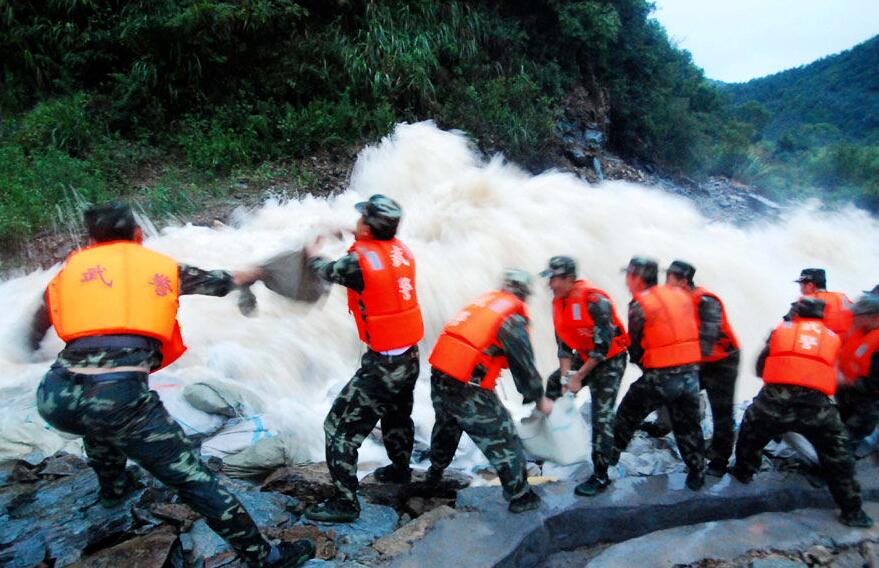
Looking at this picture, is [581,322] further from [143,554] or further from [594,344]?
[143,554]

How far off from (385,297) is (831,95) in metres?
55.6

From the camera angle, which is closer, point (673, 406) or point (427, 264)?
point (673, 406)

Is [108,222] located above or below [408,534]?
above

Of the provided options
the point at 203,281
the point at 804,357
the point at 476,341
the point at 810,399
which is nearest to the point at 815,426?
the point at 810,399

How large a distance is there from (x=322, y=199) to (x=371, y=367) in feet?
23.0

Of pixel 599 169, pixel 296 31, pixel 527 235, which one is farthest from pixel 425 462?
pixel 599 169

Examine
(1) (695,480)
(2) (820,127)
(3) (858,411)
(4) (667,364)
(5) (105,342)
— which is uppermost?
(2) (820,127)

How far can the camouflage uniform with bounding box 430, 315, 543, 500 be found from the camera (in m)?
3.30

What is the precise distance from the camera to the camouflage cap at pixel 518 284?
3.52 meters

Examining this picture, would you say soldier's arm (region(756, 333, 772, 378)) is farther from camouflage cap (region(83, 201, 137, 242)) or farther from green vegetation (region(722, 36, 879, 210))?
green vegetation (region(722, 36, 879, 210))

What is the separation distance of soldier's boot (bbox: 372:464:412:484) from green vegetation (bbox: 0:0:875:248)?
21.2ft

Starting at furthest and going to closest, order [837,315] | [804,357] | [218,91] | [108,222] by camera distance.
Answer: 1. [218,91]
2. [837,315]
3. [804,357]
4. [108,222]

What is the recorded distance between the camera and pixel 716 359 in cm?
444

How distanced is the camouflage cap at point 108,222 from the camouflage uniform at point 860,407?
4852 millimetres
